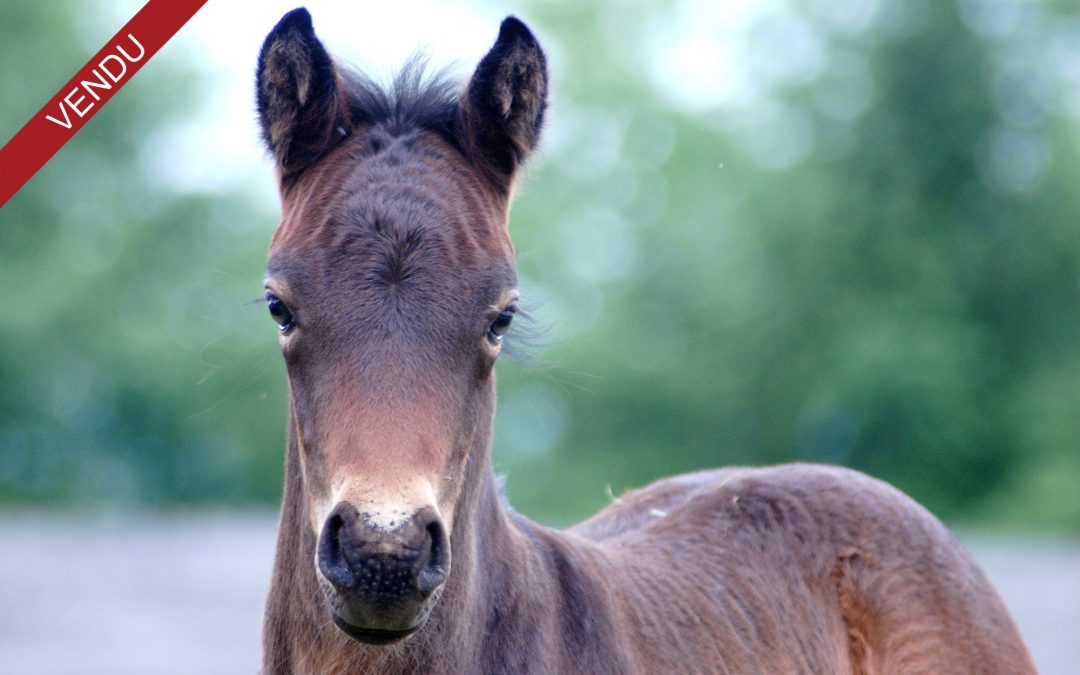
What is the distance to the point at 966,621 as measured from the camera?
4.97 metres

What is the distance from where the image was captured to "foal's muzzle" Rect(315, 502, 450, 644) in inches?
118

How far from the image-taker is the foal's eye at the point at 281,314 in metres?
3.51

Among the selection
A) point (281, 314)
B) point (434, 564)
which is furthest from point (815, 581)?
point (281, 314)

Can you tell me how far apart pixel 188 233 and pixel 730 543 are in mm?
31378

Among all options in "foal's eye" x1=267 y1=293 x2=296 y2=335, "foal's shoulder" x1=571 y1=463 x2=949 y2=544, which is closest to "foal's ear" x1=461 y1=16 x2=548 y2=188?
"foal's eye" x1=267 y1=293 x2=296 y2=335

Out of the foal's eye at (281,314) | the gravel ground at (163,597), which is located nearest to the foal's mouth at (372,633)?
the foal's eye at (281,314)

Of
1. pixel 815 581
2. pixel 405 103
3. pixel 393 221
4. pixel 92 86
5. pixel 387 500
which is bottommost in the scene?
pixel 387 500

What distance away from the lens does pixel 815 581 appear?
5.03 m

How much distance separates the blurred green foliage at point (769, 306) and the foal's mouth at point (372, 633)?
2288 cm

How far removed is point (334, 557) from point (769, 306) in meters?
29.1

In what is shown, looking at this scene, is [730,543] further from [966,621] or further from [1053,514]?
[1053,514]

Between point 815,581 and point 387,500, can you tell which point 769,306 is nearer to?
point 815,581

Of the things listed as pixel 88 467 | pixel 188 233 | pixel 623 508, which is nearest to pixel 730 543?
pixel 623 508

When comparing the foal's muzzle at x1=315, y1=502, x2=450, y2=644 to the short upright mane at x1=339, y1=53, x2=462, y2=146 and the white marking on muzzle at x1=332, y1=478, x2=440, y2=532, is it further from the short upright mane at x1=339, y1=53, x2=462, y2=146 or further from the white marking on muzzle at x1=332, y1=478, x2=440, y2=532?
the short upright mane at x1=339, y1=53, x2=462, y2=146
